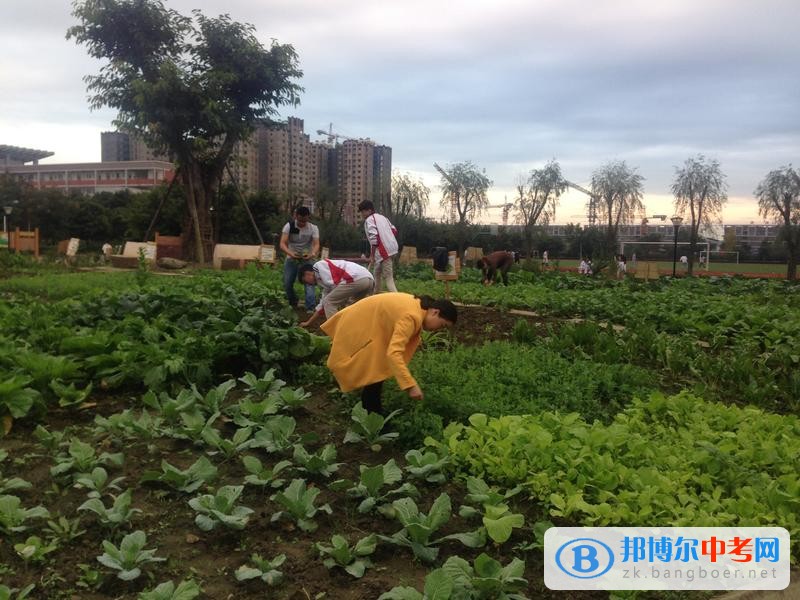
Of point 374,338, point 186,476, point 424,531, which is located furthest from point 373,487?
point 374,338

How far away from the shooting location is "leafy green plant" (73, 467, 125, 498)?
323cm

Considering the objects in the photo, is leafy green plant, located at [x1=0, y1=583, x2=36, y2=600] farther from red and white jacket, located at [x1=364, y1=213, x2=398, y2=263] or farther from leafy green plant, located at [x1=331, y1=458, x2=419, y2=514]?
red and white jacket, located at [x1=364, y1=213, x2=398, y2=263]

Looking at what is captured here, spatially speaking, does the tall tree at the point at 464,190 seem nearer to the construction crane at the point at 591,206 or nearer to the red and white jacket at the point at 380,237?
the construction crane at the point at 591,206

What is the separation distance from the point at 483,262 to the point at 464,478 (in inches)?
492

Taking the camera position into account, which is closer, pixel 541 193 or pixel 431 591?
pixel 431 591

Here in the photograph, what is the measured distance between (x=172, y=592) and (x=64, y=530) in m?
0.78

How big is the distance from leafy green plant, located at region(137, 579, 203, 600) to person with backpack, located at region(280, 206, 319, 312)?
5764mm

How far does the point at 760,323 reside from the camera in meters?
8.30

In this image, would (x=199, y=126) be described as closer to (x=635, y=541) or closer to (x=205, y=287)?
(x=205, y=287)

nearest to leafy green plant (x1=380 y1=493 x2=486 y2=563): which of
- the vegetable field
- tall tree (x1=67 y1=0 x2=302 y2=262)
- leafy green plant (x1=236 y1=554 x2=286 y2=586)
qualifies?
the vegetable field

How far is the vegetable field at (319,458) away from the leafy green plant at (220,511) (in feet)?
0.04

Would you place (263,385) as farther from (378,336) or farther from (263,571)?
(263,571)

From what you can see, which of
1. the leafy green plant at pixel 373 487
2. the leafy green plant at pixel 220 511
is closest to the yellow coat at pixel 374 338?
the leafy green plant at pixel 373 487

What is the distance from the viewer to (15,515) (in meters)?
2.93
